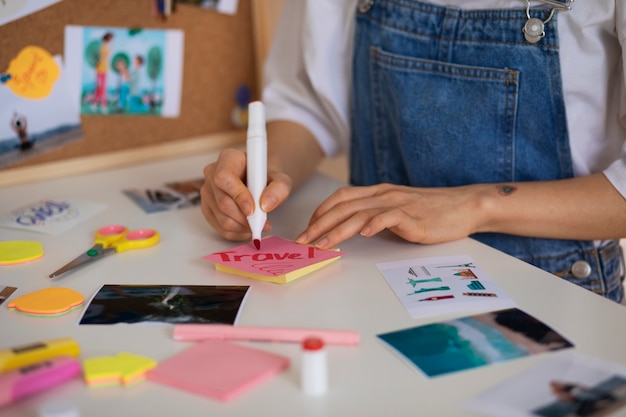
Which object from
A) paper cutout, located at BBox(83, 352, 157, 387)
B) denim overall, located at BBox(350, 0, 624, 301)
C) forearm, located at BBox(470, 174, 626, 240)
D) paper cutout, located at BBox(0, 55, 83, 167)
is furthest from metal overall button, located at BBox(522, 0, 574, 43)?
paper cutout, located at BBox(0, 55, 83, 167)

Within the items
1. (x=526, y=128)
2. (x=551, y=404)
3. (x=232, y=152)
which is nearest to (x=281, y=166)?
(x=232, y=152)

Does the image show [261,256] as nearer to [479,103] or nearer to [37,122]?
[479,103]

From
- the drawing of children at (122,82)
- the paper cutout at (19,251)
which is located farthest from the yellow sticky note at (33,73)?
the paper cutout at (19,251)

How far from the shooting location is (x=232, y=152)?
38.8 inches

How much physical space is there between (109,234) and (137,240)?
0.06 metres

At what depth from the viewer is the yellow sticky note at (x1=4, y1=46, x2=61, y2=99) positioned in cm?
121

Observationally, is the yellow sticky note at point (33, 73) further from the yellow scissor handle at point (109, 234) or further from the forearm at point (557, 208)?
the forearm at point (557, 208)

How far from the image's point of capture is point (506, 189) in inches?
38.7

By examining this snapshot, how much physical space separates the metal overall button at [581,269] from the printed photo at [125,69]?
2.51ft

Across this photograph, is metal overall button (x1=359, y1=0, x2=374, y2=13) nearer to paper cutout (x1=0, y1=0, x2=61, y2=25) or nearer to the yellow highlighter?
paper cutout (x1=0, y1=0, x2=61, y2=25)

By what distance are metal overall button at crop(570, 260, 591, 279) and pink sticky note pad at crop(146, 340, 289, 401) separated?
22.1 inches

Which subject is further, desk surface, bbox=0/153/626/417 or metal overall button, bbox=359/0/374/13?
metal overall button, bbox=359/0/374/13

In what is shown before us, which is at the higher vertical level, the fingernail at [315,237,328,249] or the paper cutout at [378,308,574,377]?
the fingernail at [315,237,328,249]

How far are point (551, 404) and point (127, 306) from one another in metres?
0.43
